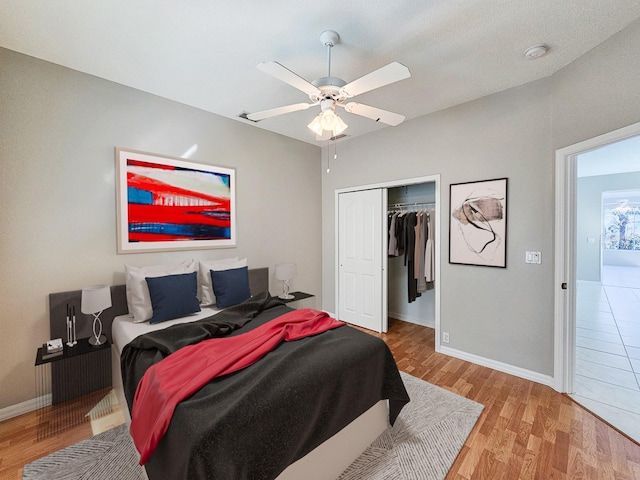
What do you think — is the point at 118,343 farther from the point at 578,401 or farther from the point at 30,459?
the point at 578,401

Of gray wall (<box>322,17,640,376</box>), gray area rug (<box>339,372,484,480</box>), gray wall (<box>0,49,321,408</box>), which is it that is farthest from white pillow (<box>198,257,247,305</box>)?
gray wall (<box>322,17,640,376</box>)

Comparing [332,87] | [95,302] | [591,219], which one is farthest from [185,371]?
[591,219]

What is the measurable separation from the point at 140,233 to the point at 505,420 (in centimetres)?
363

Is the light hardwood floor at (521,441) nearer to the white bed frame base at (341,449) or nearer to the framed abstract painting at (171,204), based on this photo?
the white bed frame base at (341,449)

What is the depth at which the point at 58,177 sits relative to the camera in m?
2.37

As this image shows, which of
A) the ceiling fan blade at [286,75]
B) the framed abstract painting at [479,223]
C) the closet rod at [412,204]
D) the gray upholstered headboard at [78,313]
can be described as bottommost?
the gray upholstered headboard at [78,313]

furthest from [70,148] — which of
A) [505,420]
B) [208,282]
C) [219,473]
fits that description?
[505,420]

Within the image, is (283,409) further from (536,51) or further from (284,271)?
(536,51)

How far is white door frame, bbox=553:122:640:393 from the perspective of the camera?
241 cm

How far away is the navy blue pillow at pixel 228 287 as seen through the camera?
292cm

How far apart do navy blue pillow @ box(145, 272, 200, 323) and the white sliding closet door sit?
237cm

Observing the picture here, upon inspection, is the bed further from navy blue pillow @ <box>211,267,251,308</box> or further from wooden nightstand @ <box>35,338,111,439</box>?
navy blue pillow @ <box>211,267,251,308</box>

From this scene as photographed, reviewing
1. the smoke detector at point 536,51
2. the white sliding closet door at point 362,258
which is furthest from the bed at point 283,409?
the smoke detector at point 536,51

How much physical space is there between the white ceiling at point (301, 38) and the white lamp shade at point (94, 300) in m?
1.90
